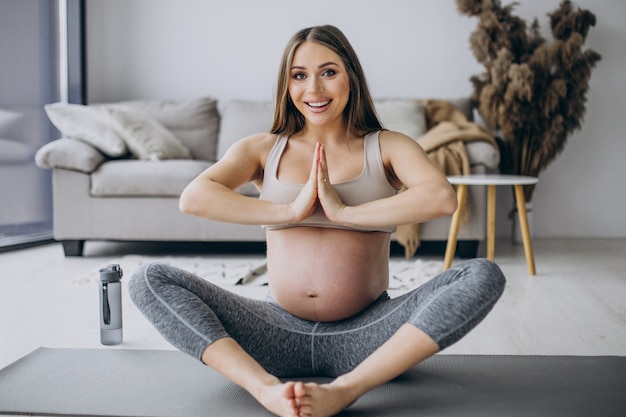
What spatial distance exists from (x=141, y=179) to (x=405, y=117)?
1.64 meters

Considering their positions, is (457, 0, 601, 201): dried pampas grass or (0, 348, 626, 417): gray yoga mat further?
(457, 0, 601, 201): dried pampas grass

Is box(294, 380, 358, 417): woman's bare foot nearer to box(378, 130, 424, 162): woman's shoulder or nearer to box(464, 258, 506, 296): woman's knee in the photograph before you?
box(464, 258, 506, 296): woman's knee

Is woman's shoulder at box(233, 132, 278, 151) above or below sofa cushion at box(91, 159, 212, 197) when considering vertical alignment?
above

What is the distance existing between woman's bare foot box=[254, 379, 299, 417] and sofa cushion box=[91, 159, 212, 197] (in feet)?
8.54

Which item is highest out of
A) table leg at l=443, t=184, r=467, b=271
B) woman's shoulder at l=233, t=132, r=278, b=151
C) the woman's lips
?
the woman's lips

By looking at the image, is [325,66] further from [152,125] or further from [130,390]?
[152,125]

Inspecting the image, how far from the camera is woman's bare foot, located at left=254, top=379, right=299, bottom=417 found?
4.45ft

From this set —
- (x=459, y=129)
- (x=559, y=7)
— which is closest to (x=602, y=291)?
(x=459, y=129)

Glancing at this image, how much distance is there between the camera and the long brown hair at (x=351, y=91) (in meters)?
1.75

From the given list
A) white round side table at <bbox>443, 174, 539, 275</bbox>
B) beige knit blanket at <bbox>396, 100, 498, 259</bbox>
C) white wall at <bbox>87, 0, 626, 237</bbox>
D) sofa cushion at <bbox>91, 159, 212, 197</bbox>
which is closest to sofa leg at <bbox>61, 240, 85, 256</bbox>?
sofa cushion at <bbox>91, 159, 212, 197</bbox>

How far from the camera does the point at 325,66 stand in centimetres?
174

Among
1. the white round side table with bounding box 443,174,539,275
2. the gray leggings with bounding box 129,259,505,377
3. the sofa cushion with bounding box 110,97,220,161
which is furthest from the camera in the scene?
the sofa cushion with bounding box 110,97,220,161

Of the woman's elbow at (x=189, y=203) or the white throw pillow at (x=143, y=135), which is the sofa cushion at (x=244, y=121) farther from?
the woman's elbow at (x=189, y=203)

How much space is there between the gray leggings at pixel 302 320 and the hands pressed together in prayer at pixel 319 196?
0.85 feet
